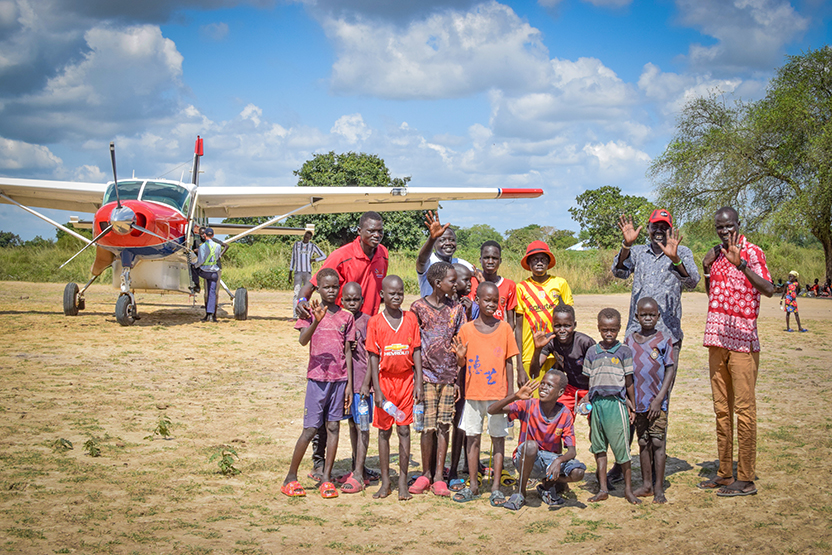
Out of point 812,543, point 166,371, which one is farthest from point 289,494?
point 166,371

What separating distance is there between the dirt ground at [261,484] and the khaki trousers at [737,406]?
257 millimetres

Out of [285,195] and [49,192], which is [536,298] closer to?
[285,195]

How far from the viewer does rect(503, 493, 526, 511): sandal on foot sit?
4059 millimetres

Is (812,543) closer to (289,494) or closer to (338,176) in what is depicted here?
(289,494)

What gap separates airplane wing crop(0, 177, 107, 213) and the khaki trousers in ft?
44.6

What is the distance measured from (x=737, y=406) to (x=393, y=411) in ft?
8.47

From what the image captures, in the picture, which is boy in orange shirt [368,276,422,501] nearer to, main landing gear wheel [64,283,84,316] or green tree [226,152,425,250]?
main landing gear wheel [64,283,84,316]

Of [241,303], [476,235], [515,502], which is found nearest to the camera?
[515,502]

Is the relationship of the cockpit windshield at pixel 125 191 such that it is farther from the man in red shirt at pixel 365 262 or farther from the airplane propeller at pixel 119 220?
the man in red shirt at pixel 365 262

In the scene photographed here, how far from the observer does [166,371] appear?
326 inches

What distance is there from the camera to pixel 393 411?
425cm

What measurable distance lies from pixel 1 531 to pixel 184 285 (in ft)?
36.1

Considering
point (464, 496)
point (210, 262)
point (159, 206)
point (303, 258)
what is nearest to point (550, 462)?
point (464, 496)

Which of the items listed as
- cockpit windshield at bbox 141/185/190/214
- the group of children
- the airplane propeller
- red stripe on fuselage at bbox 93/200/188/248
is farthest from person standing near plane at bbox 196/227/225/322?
the group of children
